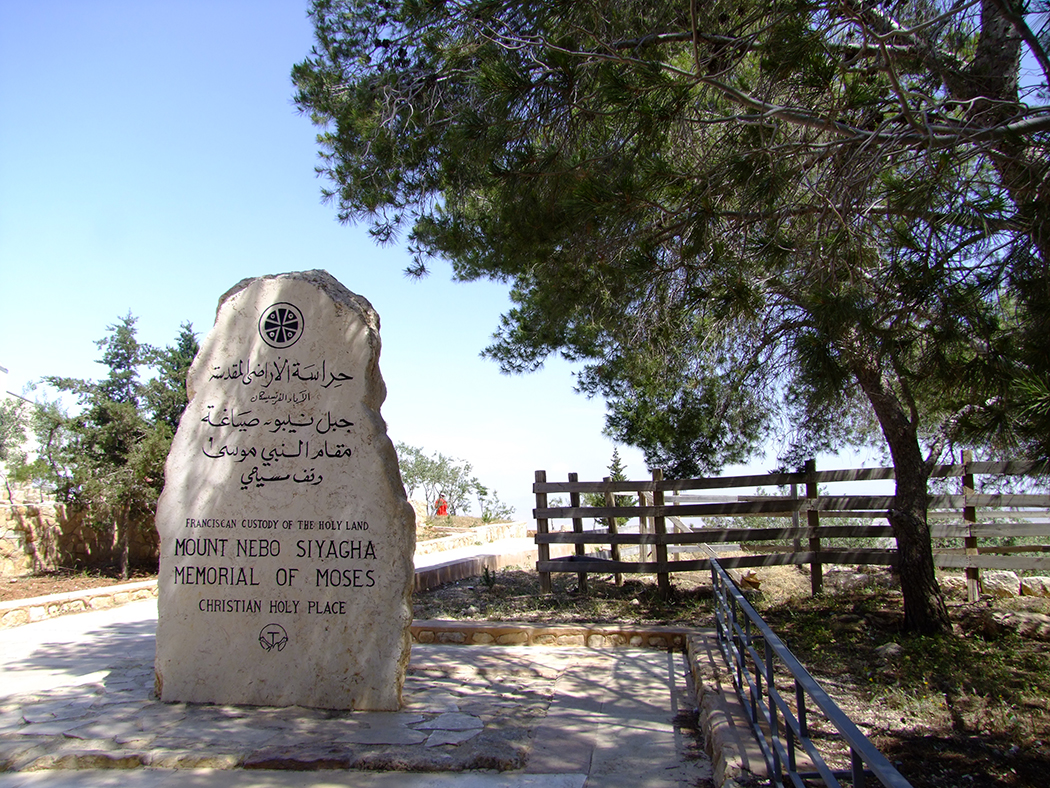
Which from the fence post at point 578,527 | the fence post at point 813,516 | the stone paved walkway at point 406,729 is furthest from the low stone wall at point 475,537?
the stone paved walkway at point 406,729

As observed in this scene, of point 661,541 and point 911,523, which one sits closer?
point 911,523

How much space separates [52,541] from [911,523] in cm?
1254

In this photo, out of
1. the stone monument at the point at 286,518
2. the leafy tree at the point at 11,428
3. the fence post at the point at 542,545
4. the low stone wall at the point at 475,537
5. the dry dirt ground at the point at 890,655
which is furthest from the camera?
the leafy tree at the point at 11,428

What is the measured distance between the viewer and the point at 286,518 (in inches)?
203

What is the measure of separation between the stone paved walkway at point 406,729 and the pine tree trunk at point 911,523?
2.37 metres

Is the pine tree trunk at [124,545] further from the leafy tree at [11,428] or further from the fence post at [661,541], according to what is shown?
the leafy tree at [11,428]

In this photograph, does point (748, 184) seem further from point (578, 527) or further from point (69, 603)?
point (69, 603)

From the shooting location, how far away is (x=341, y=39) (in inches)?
273

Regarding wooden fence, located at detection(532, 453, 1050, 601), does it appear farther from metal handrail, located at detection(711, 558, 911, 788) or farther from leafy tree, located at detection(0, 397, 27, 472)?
leafy tree, located at detection(0, 397, 27, 472)

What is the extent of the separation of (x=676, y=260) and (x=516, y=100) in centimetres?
193

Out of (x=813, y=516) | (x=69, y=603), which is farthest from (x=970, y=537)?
(x=69, y=603)

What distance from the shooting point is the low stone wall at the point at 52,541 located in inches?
439

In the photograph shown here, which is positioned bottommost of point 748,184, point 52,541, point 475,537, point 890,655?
point 890,655

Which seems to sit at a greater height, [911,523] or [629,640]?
[911,523]
